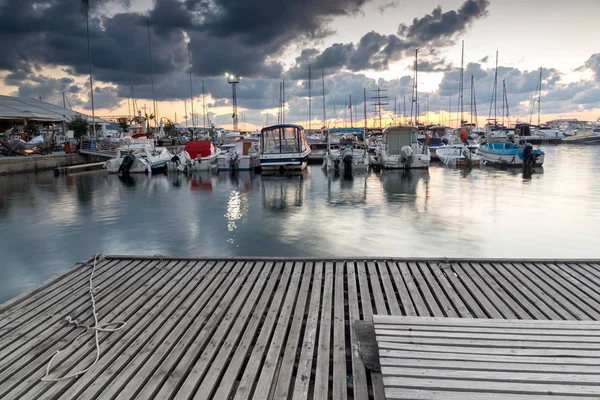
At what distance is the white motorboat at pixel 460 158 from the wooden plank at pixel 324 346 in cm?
3062

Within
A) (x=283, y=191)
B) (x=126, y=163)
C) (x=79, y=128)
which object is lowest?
(x=283, y=191)

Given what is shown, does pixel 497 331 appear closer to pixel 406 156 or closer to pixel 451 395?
pixel 451 395

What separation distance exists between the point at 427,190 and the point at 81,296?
18256 millimetres

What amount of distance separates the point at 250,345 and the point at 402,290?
2.18 m

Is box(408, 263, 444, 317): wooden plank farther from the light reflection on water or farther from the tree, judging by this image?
the tree

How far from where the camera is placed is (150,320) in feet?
14.6

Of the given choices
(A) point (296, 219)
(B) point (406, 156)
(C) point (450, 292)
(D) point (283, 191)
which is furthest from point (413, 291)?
(B) point (406, 156)

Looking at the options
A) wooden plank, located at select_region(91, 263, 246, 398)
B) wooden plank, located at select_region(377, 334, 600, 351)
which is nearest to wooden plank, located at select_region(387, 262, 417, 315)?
wooden plank, located at select_region(377, 334, 600, 351)

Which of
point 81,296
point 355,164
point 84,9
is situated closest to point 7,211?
point 81,296

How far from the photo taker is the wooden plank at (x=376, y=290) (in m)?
4.59

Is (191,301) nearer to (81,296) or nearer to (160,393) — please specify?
(81,296)

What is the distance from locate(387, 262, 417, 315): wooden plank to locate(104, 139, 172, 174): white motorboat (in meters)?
28.6

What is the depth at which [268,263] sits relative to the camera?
639 centimetres

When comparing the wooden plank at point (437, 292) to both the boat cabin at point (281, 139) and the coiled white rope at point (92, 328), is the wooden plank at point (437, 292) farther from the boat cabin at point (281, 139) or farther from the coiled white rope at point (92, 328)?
the boat cabin at point (281, 139)
